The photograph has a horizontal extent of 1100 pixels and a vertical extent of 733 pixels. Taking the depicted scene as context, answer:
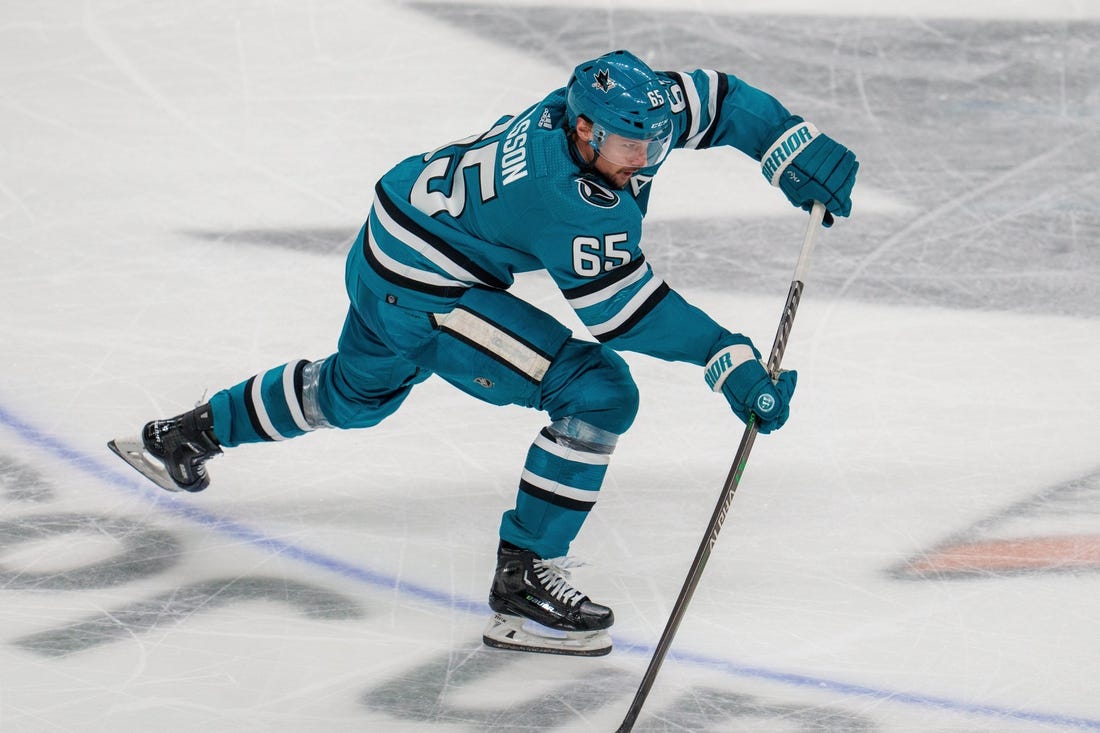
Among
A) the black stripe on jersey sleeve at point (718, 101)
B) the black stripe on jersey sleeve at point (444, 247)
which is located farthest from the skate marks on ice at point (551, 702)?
the black stripe on jersey sleeve at point (718, 101)

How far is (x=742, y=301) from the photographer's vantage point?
4.74m

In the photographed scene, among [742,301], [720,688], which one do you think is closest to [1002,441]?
[742,301]

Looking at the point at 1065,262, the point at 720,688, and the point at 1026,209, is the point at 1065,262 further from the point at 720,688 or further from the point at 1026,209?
the point at 720,688

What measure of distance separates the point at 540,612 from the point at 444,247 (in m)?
0.81

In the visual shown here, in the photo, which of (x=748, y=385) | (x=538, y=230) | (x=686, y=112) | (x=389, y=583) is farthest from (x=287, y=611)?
(x=686, y=112)

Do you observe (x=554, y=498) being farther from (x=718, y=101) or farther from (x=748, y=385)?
(x=718, y=101)

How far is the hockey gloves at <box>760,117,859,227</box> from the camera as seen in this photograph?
352 centimetres

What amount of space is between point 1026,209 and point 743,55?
1.39 metres

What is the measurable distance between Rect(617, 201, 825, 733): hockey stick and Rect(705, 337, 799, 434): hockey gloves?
5cm

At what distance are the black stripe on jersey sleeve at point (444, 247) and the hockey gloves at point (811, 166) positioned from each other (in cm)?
72

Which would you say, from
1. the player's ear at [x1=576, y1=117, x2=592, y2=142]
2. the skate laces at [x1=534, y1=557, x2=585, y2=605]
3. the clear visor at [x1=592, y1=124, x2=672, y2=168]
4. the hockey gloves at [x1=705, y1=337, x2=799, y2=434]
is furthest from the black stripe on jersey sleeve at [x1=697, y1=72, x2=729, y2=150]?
the skate laces at [x1=534, y1=557, x2=585, y2=605]

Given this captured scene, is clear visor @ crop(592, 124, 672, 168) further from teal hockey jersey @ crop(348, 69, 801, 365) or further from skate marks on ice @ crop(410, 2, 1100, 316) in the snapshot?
skate marks on ice @ crop(410, 2, 1100, 316)

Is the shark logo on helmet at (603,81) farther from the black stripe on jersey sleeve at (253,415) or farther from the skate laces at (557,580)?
the black stripe on jersey sleeve at (253,415)

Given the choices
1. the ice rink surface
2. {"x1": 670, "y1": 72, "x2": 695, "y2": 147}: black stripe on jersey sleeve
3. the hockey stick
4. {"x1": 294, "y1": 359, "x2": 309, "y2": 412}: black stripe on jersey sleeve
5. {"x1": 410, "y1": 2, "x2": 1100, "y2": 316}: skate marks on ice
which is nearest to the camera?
the hockey stick
